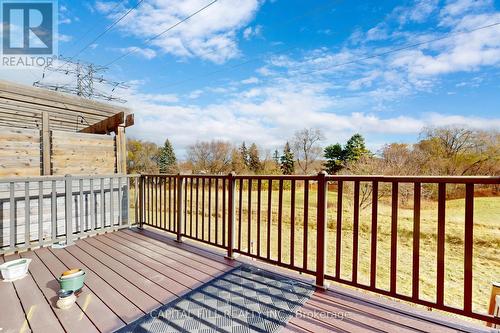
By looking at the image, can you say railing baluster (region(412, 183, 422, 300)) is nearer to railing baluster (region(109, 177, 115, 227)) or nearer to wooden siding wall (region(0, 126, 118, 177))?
railing baluster (region(109, 177, 115, 227))

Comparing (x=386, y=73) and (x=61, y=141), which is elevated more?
(x=386, y=73)

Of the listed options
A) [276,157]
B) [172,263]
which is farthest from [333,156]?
[172,263]

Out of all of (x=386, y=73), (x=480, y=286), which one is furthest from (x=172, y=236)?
(x=386, y=73)

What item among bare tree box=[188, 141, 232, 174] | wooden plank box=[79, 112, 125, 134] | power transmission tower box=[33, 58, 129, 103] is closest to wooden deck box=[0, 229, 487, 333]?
wooden plank box=[79, 112, 125, 134]

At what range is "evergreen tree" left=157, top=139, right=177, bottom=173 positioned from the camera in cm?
2358

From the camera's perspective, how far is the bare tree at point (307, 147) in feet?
67.6

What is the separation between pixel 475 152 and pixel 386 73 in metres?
6.62

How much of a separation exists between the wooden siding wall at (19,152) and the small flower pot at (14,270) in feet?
5.17

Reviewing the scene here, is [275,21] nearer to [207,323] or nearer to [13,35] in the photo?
[13,35]

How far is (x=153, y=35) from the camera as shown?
9.80 meters

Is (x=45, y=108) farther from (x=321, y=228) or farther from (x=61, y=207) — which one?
(x=321, y=228)

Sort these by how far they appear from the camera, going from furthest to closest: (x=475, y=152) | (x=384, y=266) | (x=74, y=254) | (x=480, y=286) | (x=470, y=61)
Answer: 1. (x=470, y=61)
2. (x=475, y=152)
3. (x=384, y=266)
4. (x=480, y=286)
5. (x=74, y=254)

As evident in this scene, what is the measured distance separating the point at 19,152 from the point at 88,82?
17.7m

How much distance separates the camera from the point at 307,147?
20953 mm
